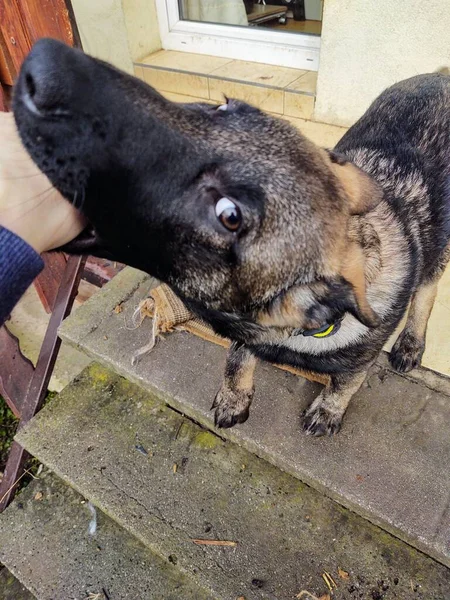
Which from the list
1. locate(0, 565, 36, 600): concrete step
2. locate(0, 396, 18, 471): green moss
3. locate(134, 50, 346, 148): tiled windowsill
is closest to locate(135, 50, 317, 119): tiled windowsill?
locate(134, 50, 346, 148): tiled windowsill

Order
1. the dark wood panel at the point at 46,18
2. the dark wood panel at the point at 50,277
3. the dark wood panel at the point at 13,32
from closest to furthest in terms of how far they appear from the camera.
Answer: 1. the dark wood panel at the point at 46,18
2. the dark wood panel at the point at 13,32
3. the dark wood panel at the point at 50,277

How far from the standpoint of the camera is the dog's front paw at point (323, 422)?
9.12 ft

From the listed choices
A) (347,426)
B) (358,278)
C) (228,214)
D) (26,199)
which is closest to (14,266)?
(26,199)

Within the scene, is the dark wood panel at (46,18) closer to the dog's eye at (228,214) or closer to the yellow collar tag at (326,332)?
the dog's eye at (228,214)

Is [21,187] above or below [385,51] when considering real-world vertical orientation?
above

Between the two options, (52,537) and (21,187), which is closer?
(21,187)

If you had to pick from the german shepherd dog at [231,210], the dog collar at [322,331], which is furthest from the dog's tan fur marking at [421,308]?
the dog collar at [322,331]

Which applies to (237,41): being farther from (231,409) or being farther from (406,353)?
(231,409)

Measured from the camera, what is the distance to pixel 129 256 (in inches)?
76.1

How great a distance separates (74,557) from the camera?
9.96 ft

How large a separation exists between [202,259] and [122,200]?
0.38 m

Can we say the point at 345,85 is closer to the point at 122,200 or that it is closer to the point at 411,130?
the point at 411,130

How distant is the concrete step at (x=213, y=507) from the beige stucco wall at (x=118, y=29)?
360 centimetres

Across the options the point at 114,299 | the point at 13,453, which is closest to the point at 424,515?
the point at 114,299
